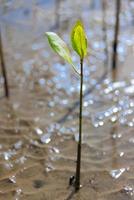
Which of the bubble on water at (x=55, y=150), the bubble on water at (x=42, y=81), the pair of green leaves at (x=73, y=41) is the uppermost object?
the pair of green leaves at (x=73, y=41)

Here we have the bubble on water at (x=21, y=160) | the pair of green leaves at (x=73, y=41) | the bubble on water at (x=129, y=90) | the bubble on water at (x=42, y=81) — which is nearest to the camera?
the pair of green leaves at (x=73, y=41)

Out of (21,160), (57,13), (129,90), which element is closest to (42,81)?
(129,90)

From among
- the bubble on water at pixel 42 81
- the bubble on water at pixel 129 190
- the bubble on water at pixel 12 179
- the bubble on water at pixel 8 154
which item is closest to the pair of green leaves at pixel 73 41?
the bubble on water at pixel 129 190

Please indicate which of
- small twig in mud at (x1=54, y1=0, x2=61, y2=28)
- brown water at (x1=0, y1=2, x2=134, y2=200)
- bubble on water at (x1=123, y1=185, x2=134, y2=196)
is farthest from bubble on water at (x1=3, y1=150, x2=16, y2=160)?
small twig in mud at (x1=54, y1=0, x2=61, y2=28)

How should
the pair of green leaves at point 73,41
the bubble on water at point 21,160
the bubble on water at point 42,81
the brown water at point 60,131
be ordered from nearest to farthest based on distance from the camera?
the pair of green leaves at point 73,41 → the brown water at point 60,131 → the bubble on water at point 21,160 → the bubble on water at point 42,81

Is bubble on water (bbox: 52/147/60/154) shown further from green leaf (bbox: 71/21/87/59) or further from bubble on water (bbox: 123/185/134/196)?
green leaf (bbox: 71/21/87/59)

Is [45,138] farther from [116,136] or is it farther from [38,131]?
[116,136]

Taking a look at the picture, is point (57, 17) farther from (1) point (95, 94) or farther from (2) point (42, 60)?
(1) point (95, 94)

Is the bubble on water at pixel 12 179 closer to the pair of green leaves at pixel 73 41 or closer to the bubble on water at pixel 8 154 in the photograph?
the bubble on water at pixel 8 154

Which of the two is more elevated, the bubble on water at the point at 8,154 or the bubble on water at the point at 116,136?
the bubble on water at the point at 116,136

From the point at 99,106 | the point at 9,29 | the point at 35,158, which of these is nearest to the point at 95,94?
the point at 99,106
